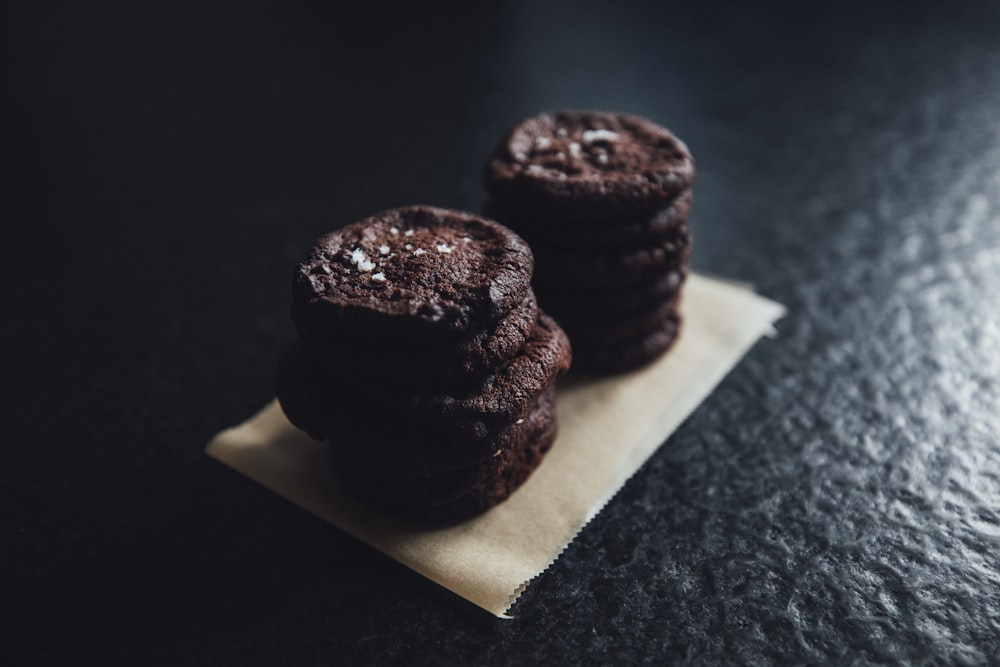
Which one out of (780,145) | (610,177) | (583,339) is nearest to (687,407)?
(583,339)

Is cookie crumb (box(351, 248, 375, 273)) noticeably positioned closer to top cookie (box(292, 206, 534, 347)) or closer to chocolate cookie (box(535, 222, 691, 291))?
top cookie (box(292, 206, 534, 347))

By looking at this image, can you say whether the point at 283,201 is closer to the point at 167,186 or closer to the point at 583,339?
the point at 167,186

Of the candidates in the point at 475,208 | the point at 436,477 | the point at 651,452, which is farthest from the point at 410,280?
the point at 475,208

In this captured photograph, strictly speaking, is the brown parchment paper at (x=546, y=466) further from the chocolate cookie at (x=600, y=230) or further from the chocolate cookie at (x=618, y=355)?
the chocolate cookie at (x=600, y=230)

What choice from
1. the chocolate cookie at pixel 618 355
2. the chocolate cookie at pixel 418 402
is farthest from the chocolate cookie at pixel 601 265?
the chocolate cookie at pixel 418 402

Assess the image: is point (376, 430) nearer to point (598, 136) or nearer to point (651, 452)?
point (651, 452)
